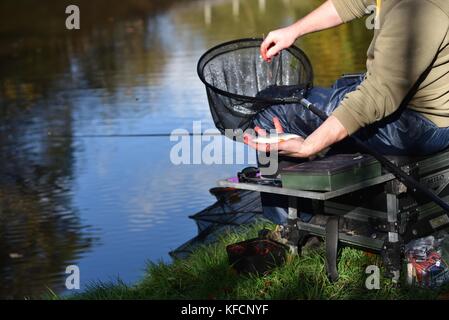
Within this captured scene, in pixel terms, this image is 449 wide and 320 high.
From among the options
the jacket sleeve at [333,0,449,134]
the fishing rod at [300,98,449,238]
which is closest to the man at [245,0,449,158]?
the jacket sleeve at [333,0,449,134]

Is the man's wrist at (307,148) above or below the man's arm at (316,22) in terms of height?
below

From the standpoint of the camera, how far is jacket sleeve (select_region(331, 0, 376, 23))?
5145 mm

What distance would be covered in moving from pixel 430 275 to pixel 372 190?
451 mm

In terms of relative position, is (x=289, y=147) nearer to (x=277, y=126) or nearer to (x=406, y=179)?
(x=277, y=126)

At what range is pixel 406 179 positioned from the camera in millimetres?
4414

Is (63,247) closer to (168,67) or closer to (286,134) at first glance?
(286,134)

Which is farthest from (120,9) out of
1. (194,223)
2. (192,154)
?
(194,223)

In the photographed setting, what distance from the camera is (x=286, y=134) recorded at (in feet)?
15.0

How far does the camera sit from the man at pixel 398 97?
4.26 m

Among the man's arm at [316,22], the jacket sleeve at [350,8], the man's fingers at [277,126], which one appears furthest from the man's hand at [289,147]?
the jacket sleeve at [350,8]

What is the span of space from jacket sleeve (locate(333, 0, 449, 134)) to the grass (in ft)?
2.54

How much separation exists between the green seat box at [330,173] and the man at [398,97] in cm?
8

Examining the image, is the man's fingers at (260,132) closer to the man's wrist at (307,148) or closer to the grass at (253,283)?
the man's wrist at (307,148)

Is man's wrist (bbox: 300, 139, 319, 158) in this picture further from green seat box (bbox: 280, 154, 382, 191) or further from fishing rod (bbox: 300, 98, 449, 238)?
fishing rod (bbox: 300, 98, 449, 238)
